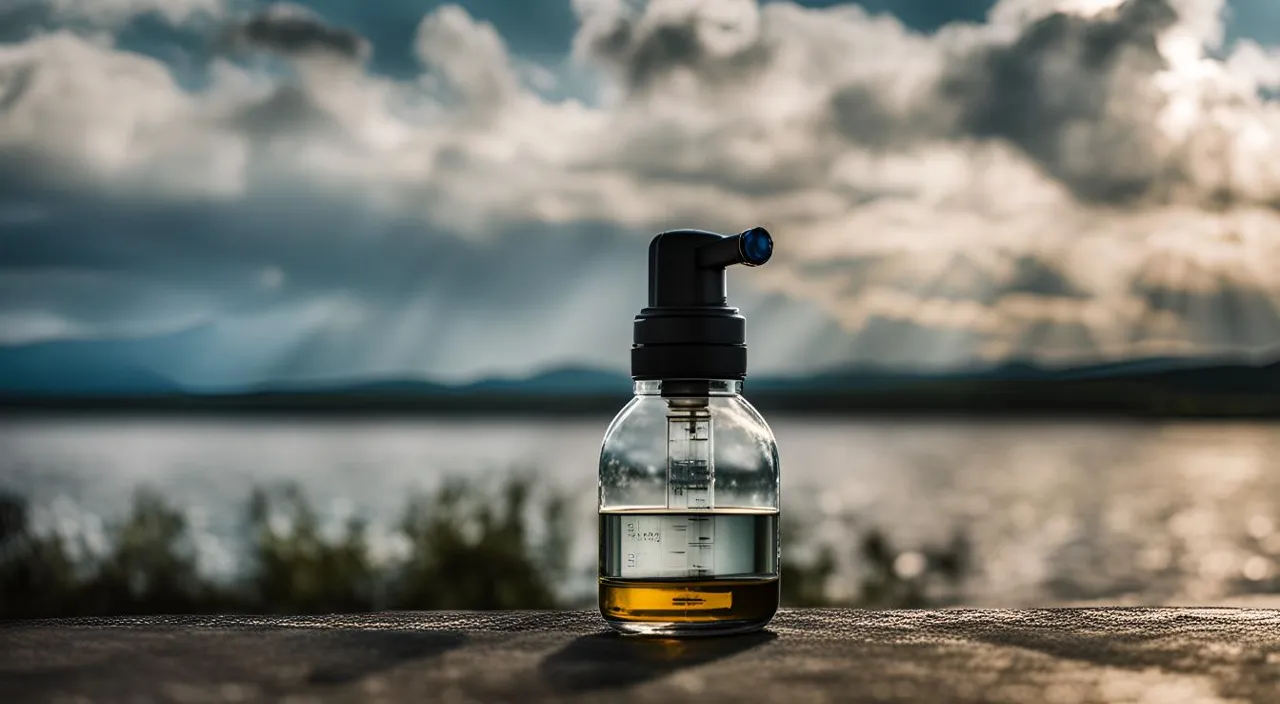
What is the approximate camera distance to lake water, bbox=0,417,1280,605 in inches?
655

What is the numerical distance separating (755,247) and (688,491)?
1.19ft

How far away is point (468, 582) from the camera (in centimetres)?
943

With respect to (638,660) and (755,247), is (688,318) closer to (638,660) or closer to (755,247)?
(755,247)

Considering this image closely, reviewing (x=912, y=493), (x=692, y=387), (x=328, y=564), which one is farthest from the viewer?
(x=912, y=493)

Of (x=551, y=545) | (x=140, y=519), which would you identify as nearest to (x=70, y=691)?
(x=551, y=545)

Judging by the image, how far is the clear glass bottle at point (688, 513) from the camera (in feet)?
5.86

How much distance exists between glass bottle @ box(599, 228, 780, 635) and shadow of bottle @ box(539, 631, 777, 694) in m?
0.05

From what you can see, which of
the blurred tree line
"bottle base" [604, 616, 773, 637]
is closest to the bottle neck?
"bottle base" [604, 616, 773, 637]

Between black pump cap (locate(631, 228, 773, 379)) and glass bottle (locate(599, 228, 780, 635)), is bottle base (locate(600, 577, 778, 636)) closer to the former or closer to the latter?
glass bottle (locate(599, 228, 780, 635))

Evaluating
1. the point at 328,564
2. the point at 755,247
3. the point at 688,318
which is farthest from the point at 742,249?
the point at 328,564

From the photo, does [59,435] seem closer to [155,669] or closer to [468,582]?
[468,582]

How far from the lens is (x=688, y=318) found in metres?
1.83

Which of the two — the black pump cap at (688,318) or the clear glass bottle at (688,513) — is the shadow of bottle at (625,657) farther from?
the black pump cap at (688,318)

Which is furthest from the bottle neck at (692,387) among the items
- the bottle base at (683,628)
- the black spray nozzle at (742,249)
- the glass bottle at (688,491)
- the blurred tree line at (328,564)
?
the blurred tree line at (328,564)
